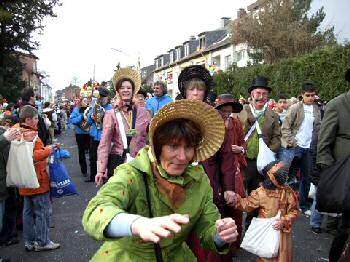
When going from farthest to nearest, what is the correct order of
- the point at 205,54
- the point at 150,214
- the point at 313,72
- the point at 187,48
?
the point at 187,48 → the point at 205,54 → the point at 313,72 → the point at 150,214

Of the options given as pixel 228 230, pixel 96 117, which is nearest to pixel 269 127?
pixel 228 230

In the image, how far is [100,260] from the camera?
2.06 m

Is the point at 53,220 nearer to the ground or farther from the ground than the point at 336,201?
nearer to the ground

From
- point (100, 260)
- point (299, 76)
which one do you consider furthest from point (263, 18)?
point (100, 260)

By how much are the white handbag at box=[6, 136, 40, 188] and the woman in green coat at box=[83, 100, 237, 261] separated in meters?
3.10

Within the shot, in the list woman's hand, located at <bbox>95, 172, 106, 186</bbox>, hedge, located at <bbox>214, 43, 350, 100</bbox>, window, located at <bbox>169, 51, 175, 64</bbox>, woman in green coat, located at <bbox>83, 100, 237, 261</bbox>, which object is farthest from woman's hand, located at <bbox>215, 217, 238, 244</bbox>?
window, located at <bbox>169, 51, 175, 64</bbox>

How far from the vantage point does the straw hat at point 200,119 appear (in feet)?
6.94

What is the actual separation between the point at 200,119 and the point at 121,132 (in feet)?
9.63

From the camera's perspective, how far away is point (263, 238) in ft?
13.8

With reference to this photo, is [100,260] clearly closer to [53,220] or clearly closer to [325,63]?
[53,220]

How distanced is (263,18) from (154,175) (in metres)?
24.7

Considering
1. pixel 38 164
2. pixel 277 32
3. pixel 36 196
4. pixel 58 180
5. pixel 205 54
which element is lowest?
pixel 36 196

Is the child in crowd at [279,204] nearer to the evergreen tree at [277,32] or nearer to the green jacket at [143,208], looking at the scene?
the green jacket at [143,208]

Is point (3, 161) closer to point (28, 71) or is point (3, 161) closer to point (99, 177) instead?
point (99, 177)
